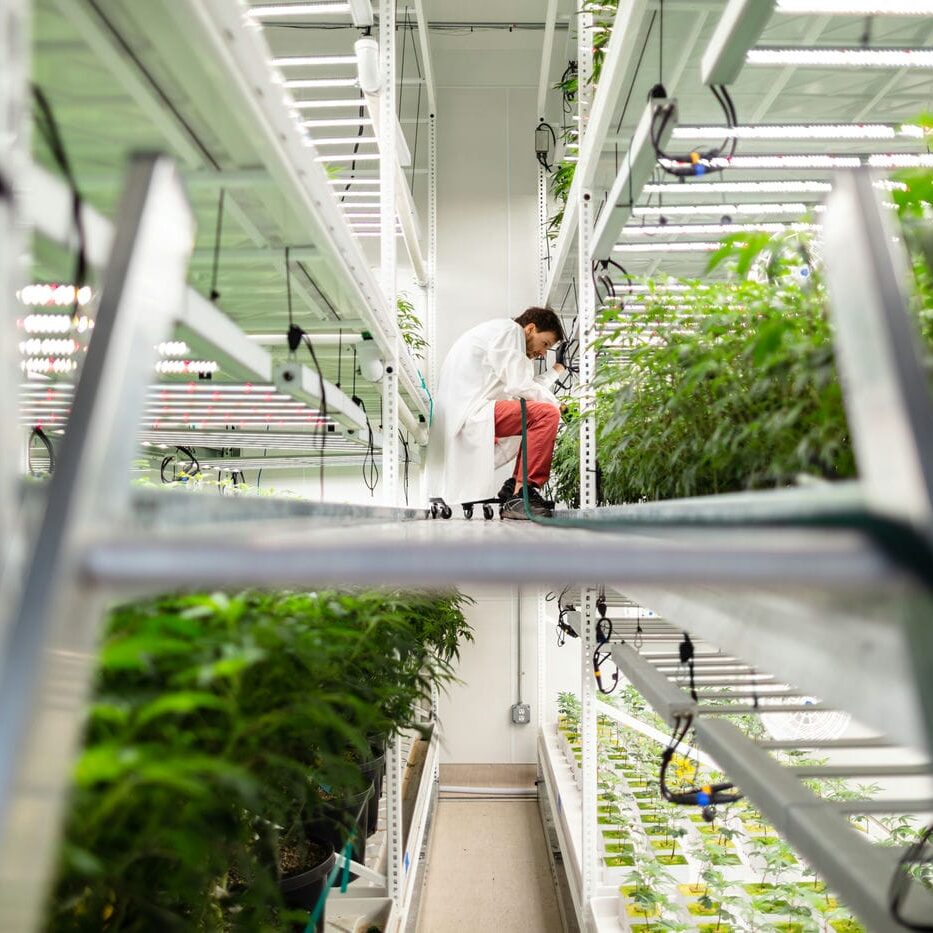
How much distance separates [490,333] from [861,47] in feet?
5.84

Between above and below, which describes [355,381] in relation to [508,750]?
above

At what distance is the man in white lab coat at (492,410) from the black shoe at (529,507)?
146mm

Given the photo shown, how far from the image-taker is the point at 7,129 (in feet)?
1.75

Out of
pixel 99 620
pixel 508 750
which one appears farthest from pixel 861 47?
pixel 508 750

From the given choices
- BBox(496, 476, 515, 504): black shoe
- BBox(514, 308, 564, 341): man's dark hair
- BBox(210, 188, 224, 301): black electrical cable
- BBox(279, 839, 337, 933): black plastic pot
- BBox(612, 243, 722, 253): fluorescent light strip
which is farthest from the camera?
BBox(514, 308, 564, 341): man's dark hair

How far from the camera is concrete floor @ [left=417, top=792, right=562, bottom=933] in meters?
3.14

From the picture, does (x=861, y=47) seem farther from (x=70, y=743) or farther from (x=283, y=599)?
(x=70, y=743)

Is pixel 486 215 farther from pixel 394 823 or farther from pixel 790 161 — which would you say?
pixel 394 823

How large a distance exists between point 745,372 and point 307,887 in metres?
1.20

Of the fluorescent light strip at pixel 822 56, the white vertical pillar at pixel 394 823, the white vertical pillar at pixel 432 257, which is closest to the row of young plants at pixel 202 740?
the white vertical pillar at pixel 394 823

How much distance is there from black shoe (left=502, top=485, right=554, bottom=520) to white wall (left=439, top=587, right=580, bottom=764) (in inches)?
87.4

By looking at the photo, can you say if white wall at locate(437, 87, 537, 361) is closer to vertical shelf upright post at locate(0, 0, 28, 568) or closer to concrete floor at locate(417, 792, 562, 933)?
concrete floor at locate(417, 792, 562, 933)

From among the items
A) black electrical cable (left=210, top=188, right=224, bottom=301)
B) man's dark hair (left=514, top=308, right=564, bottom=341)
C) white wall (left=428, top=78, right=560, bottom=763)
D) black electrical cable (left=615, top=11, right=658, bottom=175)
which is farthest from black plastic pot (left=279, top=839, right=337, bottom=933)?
white wall (left=428, top=78, right=560, bottom=763)

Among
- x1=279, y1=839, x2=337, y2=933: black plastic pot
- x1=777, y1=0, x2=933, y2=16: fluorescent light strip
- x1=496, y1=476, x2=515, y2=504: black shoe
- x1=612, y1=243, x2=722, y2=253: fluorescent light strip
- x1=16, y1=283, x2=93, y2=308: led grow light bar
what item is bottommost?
x1=279, y1=839, x2=337, y2=933: black plastic pot
